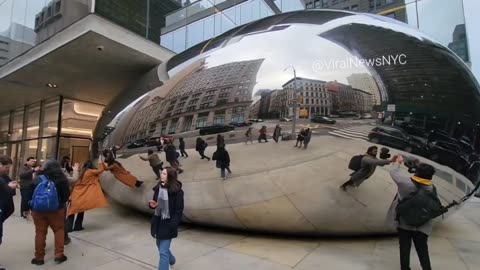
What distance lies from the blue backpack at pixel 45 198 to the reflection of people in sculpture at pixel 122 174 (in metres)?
1.69

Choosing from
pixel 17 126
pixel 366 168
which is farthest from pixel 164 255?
→ pixel 17 126

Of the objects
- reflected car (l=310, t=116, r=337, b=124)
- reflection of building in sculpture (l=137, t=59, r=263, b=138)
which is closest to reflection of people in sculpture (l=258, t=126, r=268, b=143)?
reflection of building in sculpture (l=137, t=59, r=263, b=138)

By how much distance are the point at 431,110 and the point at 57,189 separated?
5310mm

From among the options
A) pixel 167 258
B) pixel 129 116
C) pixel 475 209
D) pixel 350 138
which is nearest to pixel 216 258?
pixel 167 258

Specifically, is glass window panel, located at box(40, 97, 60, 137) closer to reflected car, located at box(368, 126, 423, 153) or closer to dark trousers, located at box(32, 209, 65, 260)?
dark trousers, located at box(32, 209, 65, 260)

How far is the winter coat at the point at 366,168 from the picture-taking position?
438cm

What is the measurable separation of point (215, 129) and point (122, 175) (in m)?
2.38

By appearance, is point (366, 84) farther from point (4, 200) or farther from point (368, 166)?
point (4, 200)

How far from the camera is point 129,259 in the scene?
173 inches

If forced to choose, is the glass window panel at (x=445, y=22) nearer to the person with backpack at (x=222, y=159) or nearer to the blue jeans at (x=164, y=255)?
the person with backpack at (x=222, y=159)

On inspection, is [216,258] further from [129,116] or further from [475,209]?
[475,209]

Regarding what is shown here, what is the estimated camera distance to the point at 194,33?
43.7 ft

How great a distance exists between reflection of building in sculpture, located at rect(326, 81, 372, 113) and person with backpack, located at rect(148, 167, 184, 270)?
8.04 feet

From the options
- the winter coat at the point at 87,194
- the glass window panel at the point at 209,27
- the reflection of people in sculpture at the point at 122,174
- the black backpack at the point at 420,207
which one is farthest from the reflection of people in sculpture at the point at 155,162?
the glass window panel at the point at 209,27
